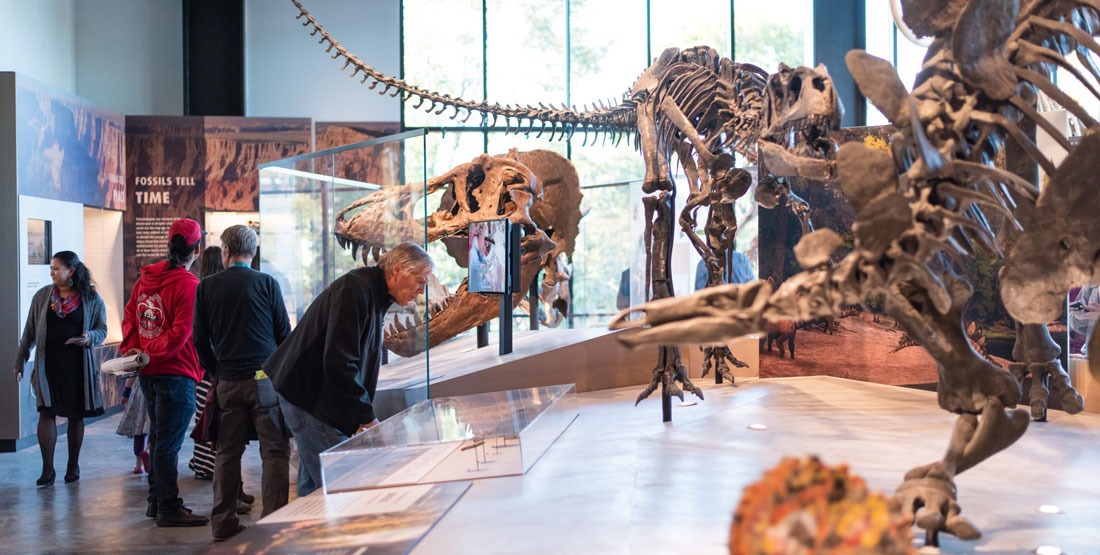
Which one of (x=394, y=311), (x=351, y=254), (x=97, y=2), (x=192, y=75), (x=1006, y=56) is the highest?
(x=97, y=2)

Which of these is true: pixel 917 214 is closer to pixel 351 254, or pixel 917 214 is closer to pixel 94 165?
pixel 351 254

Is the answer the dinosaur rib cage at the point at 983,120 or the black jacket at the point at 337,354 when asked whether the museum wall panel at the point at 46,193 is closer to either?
the black jacket at the point at 337,354

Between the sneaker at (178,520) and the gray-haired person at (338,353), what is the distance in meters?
1.82

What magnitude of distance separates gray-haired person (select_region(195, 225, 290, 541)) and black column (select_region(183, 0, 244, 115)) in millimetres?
8326

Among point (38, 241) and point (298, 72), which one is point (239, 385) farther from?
point (298, 72)

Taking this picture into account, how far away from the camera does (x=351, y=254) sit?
197 inches

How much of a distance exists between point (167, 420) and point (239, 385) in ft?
2.74

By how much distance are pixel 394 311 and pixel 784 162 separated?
9.70ft

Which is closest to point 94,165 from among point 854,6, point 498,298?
point 498,298

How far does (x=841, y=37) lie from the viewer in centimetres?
1224

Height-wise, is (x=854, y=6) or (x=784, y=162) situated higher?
(x=854, y=6)

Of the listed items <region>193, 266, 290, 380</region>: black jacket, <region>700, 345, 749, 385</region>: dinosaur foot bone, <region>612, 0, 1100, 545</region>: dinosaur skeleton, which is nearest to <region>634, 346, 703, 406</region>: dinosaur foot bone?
<region>700, 345, 749, 385</region>: dinosaur foot bone

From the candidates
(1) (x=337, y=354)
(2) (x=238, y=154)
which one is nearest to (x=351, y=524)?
(1) (x=337, y=354)

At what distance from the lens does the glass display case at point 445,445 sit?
114 inches
